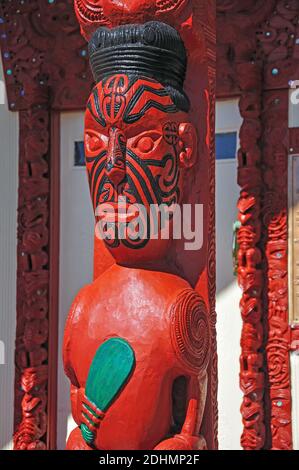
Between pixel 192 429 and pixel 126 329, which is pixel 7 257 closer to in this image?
pixel 126 329

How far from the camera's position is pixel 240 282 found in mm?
4676

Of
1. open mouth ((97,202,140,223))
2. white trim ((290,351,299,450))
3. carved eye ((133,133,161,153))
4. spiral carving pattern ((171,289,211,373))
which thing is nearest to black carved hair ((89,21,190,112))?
carved eye ((133,133,161,153))

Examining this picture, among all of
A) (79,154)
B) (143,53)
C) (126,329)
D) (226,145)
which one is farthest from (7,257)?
(143,53)

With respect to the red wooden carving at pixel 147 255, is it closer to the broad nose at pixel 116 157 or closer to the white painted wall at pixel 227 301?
the broad nose at pixel 116 157

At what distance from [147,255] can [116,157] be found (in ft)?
1.48

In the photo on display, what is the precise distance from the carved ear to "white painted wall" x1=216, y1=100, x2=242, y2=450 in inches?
69.2

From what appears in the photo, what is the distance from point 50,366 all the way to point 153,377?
244cm

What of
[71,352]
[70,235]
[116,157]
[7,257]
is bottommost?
[71,352]

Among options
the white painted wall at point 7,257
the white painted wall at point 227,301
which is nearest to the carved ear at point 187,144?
the white painted wall at point 227,301

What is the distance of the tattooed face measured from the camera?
2961 mm

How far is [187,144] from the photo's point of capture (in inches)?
122
